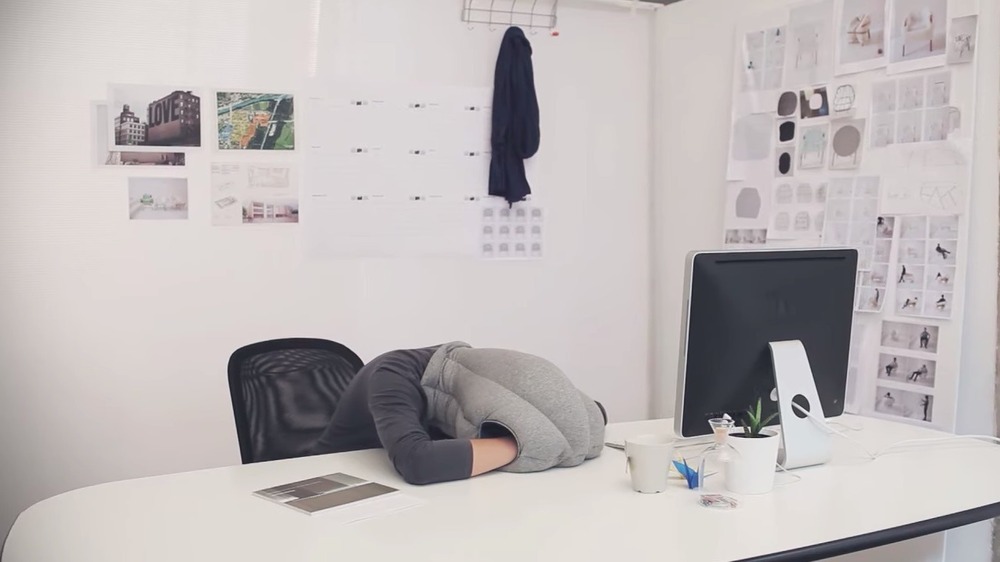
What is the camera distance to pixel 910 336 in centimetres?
302

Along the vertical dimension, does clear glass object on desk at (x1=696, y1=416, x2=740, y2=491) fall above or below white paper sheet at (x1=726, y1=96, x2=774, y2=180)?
below

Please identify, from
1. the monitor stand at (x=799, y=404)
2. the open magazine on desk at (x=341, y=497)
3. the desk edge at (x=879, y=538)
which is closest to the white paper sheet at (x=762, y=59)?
the monitor stand at (x=799, y=404)

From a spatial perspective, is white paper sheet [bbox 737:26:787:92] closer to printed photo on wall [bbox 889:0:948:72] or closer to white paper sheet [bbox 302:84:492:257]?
printed photo on wall [bbox 889:0:948:72]

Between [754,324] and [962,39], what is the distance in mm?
1402

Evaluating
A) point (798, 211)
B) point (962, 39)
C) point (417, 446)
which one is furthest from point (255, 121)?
point (962, 39)

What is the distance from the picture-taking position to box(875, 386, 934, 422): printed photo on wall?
2.96m

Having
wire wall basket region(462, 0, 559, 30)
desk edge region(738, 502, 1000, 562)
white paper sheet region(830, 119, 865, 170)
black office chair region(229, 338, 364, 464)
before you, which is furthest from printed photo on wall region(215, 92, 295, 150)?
desk edge region(738, 502, 1000, 562)

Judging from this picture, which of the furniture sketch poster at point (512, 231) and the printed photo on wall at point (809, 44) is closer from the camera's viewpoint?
the printed photo on wall at point (809, 44)

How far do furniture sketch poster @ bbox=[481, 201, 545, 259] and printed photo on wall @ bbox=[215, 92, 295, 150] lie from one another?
0.90 m

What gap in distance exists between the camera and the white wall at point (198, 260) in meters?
3.20

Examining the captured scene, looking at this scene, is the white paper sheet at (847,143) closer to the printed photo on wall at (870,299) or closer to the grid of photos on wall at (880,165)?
the grid of photos on wall at (880,165)

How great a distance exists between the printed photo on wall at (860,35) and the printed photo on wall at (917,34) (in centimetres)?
4

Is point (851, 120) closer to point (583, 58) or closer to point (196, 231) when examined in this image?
point (583, 58)

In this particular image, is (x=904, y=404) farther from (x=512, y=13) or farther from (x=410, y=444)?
(x=512, y=13)
